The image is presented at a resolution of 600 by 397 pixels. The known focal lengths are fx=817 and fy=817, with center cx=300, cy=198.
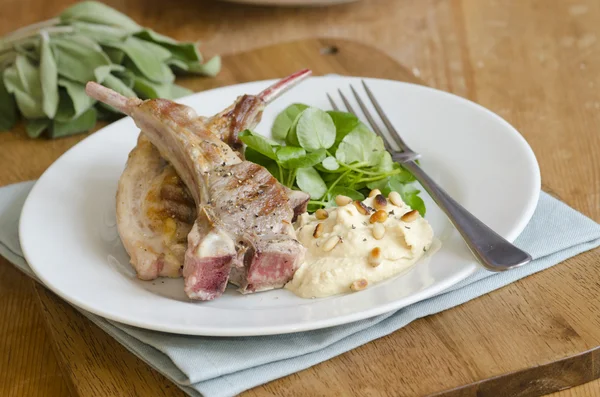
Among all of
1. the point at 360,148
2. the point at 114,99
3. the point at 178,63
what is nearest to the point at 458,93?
the point at 360,148

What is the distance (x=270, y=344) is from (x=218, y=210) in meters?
0.41

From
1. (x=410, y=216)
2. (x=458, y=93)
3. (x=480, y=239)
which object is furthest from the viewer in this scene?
(x=458, y=93)

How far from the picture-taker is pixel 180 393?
2080mm

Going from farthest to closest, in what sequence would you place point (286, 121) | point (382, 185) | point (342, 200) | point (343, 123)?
point (286, 121)
point (343, 123)
point (382, 185)
point (342, 200)

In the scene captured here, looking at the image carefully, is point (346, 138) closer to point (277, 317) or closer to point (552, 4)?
point (277, 317)

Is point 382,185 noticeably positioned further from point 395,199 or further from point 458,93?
point 458,93

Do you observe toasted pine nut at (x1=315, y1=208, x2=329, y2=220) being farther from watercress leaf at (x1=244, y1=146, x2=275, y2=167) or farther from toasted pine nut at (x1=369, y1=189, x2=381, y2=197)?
watercress leaf at (x1=244, y1=146, x2=275, y2=167)

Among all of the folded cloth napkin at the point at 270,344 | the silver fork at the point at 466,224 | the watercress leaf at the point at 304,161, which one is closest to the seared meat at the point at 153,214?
the folded cloth napkin at the point at 270,344

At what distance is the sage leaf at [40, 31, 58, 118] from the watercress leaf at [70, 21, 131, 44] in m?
0.23

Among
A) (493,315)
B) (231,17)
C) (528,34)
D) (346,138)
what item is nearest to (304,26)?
(231,17)

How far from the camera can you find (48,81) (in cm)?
344

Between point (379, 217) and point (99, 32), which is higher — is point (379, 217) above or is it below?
below

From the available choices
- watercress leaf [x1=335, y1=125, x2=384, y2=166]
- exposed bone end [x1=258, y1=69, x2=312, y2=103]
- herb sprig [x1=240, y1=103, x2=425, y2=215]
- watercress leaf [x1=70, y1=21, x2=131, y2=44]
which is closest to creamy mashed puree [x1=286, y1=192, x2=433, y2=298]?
herb sprig [x1=240, y1=103, x2=425, y2=215]

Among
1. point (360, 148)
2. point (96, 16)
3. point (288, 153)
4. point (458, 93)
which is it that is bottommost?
point (458, 93)
